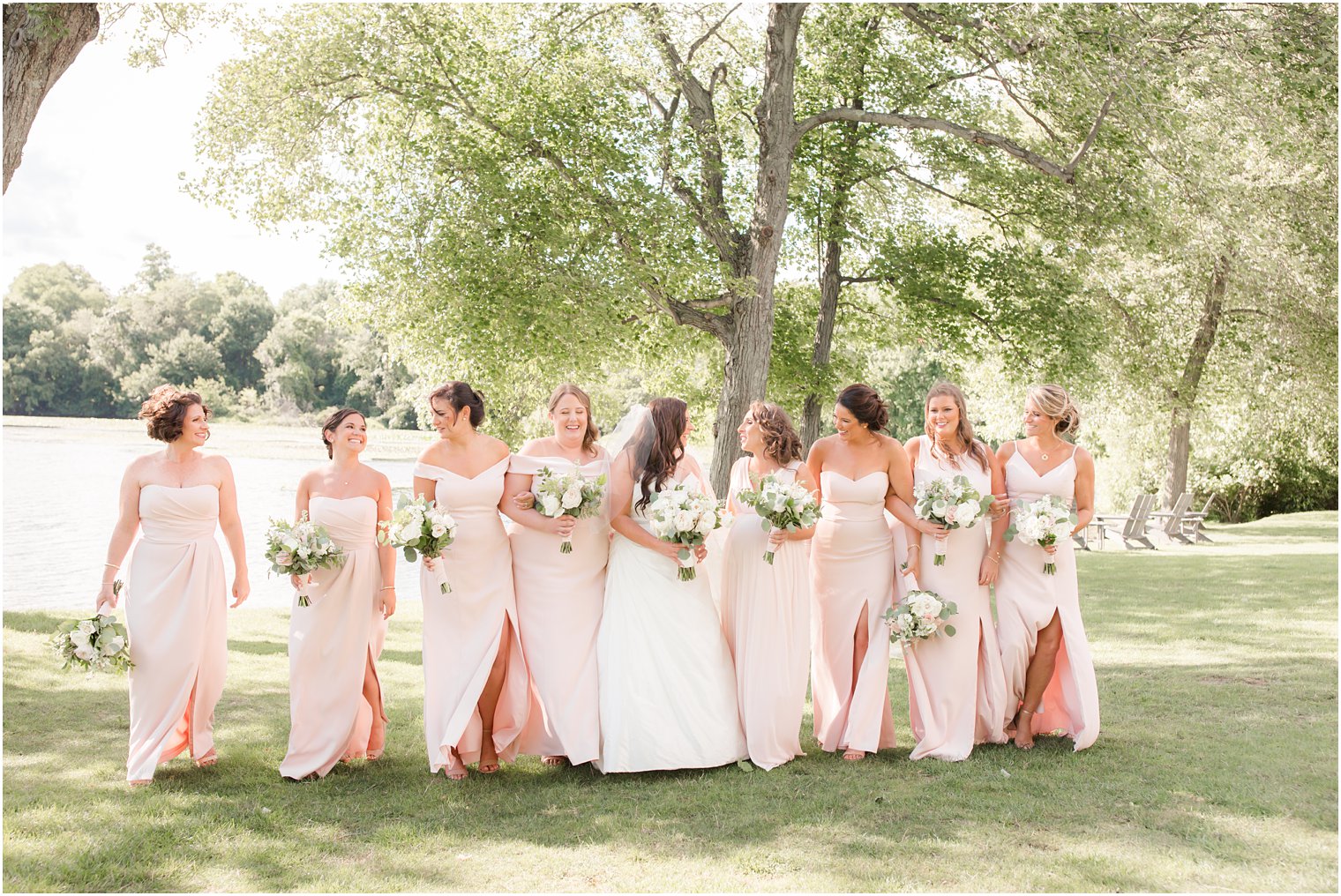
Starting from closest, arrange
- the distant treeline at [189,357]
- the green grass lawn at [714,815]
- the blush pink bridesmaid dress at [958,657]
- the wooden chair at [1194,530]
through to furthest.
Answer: the green grass lawn at [714,815] < the blush pink bridesmaid dress at [958,657] < the wooden chair at [1194,530] < the distant treeline at [189,357]

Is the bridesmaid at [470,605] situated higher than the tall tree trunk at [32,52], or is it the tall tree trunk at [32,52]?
the tall tree trunk at [32,52]

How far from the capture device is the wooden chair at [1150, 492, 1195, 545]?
2356 centimetres

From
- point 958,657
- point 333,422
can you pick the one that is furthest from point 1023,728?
point 333,422

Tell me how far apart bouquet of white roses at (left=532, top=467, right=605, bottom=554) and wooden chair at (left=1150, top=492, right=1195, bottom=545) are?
20.5 metres

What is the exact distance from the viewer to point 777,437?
6.69 meters

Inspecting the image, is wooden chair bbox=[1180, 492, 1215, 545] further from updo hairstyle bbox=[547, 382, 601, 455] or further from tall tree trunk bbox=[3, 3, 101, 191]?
tall tree trunk bbox=[3, 3, 101, 191]

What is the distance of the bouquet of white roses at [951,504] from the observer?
629 cm

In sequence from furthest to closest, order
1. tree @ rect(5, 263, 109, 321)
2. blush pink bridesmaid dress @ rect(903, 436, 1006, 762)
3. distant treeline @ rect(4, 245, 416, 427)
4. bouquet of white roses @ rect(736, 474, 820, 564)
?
tree @ rect(5, 263, 109, 321) < distant treeline @ rect(4, 245, 416, 427) < blush pink bridesmaid dress @ rect(903, 436, 1006, 762) < bouquet of white roses @ rect(736, 474, 820, 564)

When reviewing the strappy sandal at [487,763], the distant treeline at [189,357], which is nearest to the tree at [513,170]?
the strappy sandal at [487,763]

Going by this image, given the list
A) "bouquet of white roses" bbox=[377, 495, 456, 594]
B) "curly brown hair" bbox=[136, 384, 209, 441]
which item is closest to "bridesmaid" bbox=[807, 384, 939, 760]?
"bouquet of white roses" bbox=[377, 495, 456, 594]

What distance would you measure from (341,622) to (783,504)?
2.81 meters

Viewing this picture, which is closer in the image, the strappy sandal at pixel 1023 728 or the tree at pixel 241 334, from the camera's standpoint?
Answer: the strappy sandal at pixel 1023 728

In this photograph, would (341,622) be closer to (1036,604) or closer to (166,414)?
(166,414)

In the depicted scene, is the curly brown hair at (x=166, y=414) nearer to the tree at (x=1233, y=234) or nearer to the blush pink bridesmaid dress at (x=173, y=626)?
the blush pink bridesmaid dress at (x=173, y=626)
